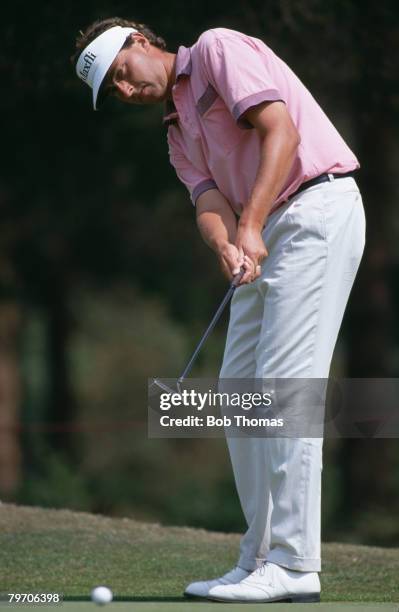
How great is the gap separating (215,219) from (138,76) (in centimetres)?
54

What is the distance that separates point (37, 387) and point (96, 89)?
873 inches

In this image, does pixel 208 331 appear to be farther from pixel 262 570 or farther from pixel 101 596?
pixel 101 596

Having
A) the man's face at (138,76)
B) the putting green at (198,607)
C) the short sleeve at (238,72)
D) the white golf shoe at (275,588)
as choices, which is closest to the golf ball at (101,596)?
the putting green at (198,607)

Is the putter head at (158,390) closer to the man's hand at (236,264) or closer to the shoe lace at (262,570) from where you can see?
the man's hand at (236,264)

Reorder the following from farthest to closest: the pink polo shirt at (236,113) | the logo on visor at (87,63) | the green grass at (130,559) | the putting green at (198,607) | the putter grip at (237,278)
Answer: the green grass at (130,559)
the logo on visor at (87,63)
the pink polo shirt at (236,113)
the putter grip at (237,278)
the putting green at (198,607)

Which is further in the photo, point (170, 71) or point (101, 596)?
point (170, 71)

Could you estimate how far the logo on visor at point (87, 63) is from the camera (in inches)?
168

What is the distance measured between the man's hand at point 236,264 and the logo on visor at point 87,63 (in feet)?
2.72

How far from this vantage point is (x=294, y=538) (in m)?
3.96

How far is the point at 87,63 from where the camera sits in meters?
4.29

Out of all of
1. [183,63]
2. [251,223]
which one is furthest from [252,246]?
[183,63]

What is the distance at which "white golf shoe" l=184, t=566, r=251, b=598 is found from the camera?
4066mm

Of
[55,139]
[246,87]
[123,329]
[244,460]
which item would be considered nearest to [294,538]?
[244,460]

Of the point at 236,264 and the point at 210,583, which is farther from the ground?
the point at 236,264
